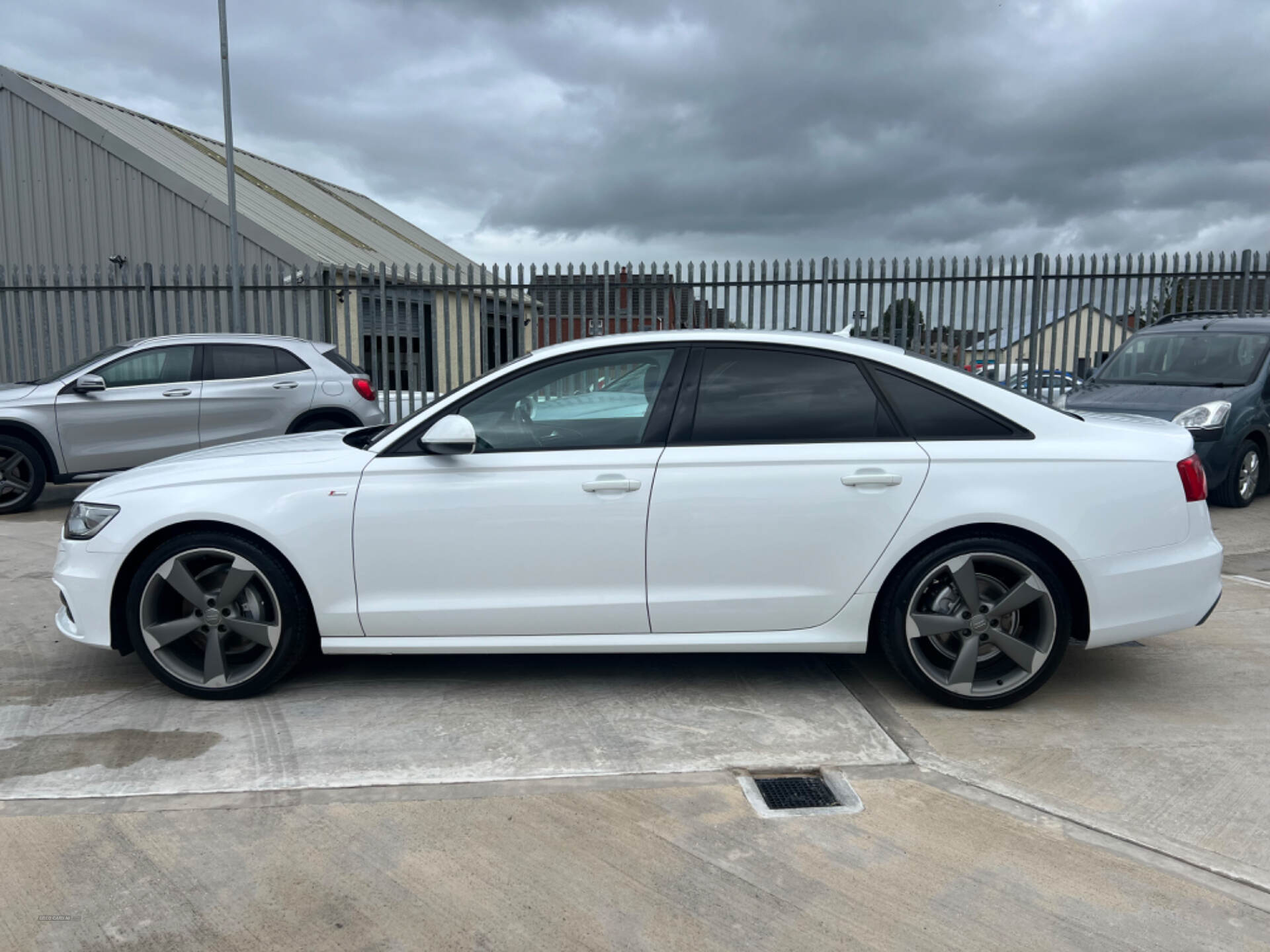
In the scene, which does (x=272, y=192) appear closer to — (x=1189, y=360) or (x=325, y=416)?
(x=325, y=416)

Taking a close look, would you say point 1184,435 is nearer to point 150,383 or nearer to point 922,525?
point 922,525

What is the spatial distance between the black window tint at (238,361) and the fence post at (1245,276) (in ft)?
37.4

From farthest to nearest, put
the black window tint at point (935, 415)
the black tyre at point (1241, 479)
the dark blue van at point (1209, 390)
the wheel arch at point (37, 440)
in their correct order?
the wheel arch at point (37, 440) < the black tyre at point (1241, 479) < the dark blue van at point (1209, 390) < the black window tint at point (935, 415)

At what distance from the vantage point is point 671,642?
3.80m

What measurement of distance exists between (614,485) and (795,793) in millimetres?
1300

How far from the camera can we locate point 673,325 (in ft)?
40.5

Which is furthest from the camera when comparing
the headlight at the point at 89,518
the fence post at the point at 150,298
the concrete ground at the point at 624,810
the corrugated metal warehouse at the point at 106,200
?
the corrugated metal warehouse at the point at 106,200

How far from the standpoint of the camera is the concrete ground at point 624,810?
245 cm

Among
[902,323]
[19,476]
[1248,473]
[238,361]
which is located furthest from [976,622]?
[902,323]

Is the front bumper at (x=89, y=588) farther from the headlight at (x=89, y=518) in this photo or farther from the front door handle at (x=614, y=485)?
the front door handle at (x=614, y=485)

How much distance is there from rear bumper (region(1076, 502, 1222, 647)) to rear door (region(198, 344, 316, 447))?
7.56 metres

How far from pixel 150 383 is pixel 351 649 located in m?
6.42

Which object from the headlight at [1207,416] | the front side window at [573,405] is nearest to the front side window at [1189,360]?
the headlight at [1207,416]

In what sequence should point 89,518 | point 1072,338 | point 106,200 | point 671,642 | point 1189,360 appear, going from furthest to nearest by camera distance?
point 106,200 < point 1072,338 < point 1189,360 < point 89,518 < point 671,642
